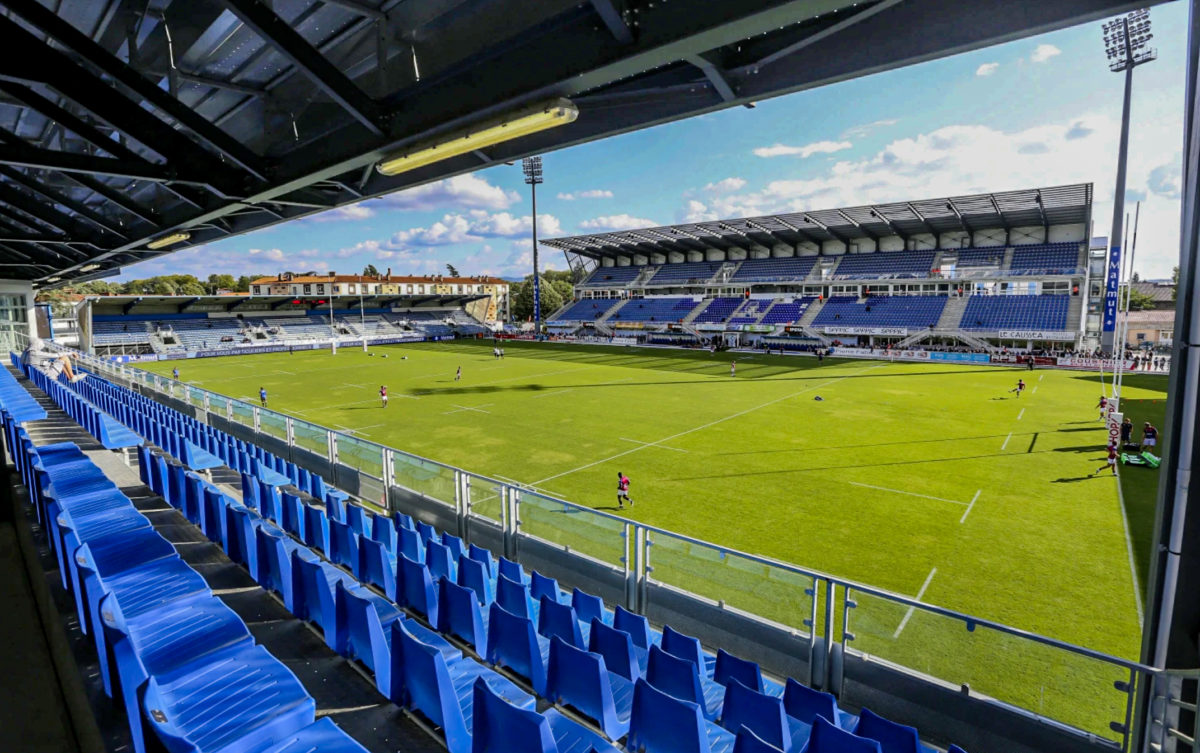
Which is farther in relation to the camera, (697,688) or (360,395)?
(360,395)

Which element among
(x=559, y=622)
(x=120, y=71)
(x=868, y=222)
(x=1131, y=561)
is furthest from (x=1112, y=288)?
(x=120, y=71)

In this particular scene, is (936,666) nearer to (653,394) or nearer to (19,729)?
(19,729)

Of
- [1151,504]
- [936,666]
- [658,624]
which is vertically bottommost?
[1151,504]

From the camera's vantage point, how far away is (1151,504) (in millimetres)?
14156

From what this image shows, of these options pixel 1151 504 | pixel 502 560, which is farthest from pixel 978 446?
pixel 502 560

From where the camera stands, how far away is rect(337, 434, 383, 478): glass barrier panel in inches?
A: 406

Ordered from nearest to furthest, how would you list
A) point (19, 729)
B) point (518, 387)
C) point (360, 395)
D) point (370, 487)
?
point (19, 729), point (370, 487), point (360, 395), point (518, 387)

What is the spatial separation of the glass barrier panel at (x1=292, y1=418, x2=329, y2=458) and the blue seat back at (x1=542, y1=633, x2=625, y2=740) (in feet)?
28.7

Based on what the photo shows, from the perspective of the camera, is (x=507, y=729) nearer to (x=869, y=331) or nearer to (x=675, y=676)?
(x=675, y=676)

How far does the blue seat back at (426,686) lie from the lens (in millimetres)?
3613

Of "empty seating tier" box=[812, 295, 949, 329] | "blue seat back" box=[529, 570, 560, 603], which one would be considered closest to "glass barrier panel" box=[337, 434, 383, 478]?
"blue seat back" box=[529, 570, 560, 603]

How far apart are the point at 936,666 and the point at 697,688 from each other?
2154 mm

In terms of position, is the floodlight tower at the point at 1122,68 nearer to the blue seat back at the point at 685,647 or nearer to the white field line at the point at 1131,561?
the white field line at the point at 1131,561

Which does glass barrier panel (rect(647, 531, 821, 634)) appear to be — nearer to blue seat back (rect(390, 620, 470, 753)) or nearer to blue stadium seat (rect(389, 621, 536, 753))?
blue stadium seat (rect(389, 621, 536, 753))
